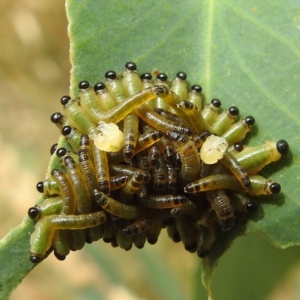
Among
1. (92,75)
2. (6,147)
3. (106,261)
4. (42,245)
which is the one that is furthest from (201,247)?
(6,147)

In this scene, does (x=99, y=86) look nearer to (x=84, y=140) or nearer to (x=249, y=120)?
(x=84, y=140)

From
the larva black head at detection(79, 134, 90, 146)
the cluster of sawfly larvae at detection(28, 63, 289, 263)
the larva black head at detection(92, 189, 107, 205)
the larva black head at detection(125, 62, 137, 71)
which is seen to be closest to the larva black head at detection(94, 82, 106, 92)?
the cluster of sawfly larvae at detection(28, 63, 289, 263)

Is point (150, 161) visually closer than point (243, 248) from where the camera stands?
Yes

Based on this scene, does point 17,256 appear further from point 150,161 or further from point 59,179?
point 150,161

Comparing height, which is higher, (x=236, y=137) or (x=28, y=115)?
(x=236, y=137)

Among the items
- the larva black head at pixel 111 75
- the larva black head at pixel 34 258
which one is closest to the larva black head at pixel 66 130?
the larva black head at pixel 111 75

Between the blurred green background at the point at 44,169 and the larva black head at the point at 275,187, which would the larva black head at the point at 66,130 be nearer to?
the larva black head at the point at 275,187

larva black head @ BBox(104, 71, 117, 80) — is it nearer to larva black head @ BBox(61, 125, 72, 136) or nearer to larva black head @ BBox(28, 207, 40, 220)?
larva black head @ BBox(61, 125, 72, 136)
